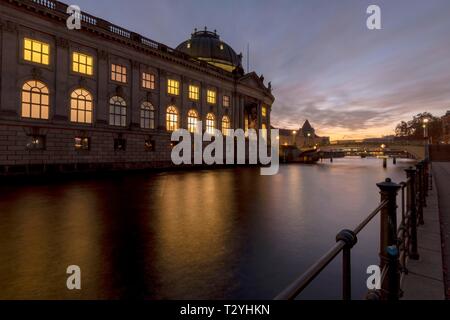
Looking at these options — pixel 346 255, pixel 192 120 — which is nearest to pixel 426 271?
pixel 346 255

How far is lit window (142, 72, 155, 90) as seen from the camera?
32156 mm

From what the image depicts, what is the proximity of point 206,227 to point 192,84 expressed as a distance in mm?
34301

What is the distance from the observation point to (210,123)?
41906mm

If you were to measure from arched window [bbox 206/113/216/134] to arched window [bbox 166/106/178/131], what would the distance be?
6541 millimetres

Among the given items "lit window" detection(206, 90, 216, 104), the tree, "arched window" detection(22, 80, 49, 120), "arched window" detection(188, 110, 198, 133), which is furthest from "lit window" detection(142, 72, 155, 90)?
the tree

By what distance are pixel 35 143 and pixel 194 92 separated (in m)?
22.8

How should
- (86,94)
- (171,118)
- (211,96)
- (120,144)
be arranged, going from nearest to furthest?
(86,94) < (120,144) < (171,118) < (211,96)

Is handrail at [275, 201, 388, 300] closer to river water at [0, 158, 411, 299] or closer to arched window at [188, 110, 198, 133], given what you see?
river water at [0, 158, 411, 299]

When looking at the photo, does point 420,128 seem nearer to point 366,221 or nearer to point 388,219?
point 388,219

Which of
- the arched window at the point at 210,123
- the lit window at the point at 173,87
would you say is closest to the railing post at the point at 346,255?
the lit window at the point at 173,87

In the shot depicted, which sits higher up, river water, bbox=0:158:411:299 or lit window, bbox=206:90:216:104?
lit window, bbox=206:90:216:104
